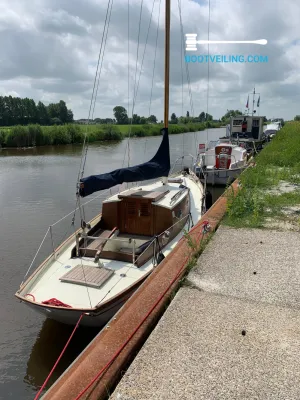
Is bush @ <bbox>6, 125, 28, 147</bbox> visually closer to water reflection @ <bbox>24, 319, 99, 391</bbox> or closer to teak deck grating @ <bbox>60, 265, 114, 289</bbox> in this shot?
water reflection @ <bbox>24, 319, 99, 391</bbox>

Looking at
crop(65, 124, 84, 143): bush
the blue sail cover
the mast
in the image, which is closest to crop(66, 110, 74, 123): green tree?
crop(65, 124, 84, 143): bush

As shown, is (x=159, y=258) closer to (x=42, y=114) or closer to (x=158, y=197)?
(x=158, y=197)

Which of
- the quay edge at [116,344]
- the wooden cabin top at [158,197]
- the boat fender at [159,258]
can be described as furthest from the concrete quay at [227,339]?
the wooden cabin top at [158,197]

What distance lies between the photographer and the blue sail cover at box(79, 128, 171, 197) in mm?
7824

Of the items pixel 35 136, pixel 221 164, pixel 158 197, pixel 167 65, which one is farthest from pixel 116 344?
pixel 35 136

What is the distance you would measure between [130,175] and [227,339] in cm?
633

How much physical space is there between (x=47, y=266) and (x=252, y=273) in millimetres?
4689

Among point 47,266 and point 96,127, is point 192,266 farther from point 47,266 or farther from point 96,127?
point 96,127

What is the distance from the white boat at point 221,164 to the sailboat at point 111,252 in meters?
9.07

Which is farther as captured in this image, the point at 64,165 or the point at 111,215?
the point at 64,165

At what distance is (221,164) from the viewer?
20.5 meters

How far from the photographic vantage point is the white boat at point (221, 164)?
19.1m

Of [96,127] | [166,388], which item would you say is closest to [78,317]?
[166,388]

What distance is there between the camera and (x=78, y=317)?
5848 millimetres
